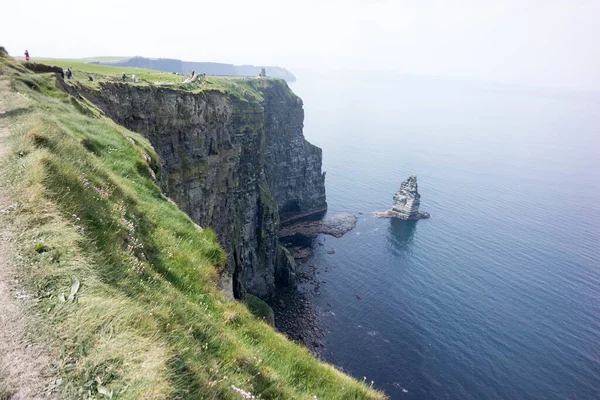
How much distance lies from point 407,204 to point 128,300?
108m

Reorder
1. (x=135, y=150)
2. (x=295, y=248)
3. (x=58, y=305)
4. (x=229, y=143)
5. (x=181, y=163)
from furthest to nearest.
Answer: (x=295, y=248) < (x=229, y=143) < (x=181, y=163) < (x=135, y=150) < (x=58, y=305)

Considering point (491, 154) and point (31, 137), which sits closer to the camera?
point (31, 137)

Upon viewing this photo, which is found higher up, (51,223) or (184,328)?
(51,223)

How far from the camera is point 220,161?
5169cm

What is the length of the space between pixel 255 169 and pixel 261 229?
11818 mm

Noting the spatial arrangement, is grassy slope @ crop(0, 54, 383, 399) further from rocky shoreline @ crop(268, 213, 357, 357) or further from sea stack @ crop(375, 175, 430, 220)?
sea stack @ crop(375, 175, 430, 220)

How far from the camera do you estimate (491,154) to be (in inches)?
7859

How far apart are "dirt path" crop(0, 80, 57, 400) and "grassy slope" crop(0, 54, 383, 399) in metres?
0.20

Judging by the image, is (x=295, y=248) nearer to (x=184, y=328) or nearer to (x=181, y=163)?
(x=181, y=163)

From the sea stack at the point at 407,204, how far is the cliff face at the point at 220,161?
125 ft

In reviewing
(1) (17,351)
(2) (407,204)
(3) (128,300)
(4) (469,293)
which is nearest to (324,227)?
(2) (407,204)

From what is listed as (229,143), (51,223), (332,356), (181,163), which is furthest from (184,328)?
(332,356)

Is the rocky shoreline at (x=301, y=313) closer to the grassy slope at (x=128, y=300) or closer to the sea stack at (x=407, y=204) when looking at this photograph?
the sea stack at (x=407, y=204)

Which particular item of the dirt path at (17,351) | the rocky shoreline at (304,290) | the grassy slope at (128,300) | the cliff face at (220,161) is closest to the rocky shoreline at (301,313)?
the rocky shoreline at (304,290)
